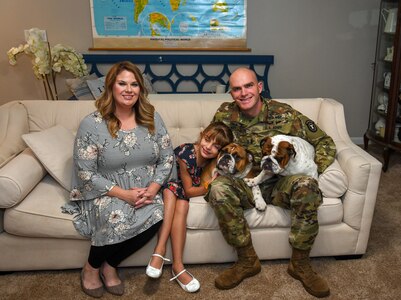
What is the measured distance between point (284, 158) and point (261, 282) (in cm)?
64

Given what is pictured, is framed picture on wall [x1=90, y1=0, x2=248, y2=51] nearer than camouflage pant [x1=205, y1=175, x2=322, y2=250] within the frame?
No

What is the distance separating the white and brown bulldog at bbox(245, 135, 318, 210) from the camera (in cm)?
184

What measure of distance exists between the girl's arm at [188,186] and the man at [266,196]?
11cm

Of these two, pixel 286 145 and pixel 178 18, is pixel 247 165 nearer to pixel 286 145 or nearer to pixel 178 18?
pixel 286 145

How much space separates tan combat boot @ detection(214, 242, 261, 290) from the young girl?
0.43 feet

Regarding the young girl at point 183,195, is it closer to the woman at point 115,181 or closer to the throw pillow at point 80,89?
the woman at point 115,181

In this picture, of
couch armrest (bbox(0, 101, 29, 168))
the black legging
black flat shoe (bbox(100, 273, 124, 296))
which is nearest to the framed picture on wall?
couch armrest (bbox(0, 101, 29, 168))

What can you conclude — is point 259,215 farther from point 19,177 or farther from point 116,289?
point 19,177

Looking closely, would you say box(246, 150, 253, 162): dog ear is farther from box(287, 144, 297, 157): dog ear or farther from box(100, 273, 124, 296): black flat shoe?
box(100, 273, 124, 296): black flat shoe

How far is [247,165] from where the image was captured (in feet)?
6.57

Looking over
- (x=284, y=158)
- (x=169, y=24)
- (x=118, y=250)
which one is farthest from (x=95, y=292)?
(x=169, y=24)

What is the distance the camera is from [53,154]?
2.07 meters

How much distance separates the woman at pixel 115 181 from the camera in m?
1.82

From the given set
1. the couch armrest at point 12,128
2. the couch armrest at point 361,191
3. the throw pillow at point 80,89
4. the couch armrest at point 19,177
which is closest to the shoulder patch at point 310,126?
the couch armrest at point 361,191
